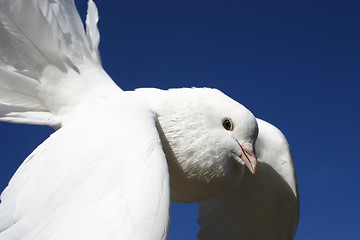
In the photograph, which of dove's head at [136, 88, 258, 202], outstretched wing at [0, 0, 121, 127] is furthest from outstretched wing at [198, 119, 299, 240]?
outstretched wing at [0, 0, 121, 127]

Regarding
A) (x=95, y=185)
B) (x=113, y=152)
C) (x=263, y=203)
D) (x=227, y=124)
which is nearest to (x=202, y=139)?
(x=227, y=124)

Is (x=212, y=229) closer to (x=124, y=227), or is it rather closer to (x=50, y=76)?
(x=50, y=76)

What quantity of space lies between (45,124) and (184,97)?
1089 millimetres

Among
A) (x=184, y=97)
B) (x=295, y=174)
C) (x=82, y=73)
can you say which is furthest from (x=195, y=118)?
(x=295, y=174)

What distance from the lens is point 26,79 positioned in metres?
3.24

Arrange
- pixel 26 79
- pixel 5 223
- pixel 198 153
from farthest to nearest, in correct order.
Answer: pixel 26 79, pixel 198 153, pixel 5 223

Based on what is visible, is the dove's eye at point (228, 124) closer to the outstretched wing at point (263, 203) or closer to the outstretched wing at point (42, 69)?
the outstretched wing at point (263, 203)

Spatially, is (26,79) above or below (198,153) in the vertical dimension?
above

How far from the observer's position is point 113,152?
7.13ft

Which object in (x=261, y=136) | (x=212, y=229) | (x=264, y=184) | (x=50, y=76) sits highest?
A: (x=50, y=76)

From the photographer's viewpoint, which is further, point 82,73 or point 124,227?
point 82,73

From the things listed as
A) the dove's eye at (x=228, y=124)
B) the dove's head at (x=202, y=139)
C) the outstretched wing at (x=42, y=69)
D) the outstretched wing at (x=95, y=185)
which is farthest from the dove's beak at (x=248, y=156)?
the outstretched wing at (x=42, y=69)

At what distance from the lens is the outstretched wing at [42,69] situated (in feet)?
10.3

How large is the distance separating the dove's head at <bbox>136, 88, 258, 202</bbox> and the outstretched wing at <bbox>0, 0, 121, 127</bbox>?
634 millimetres
